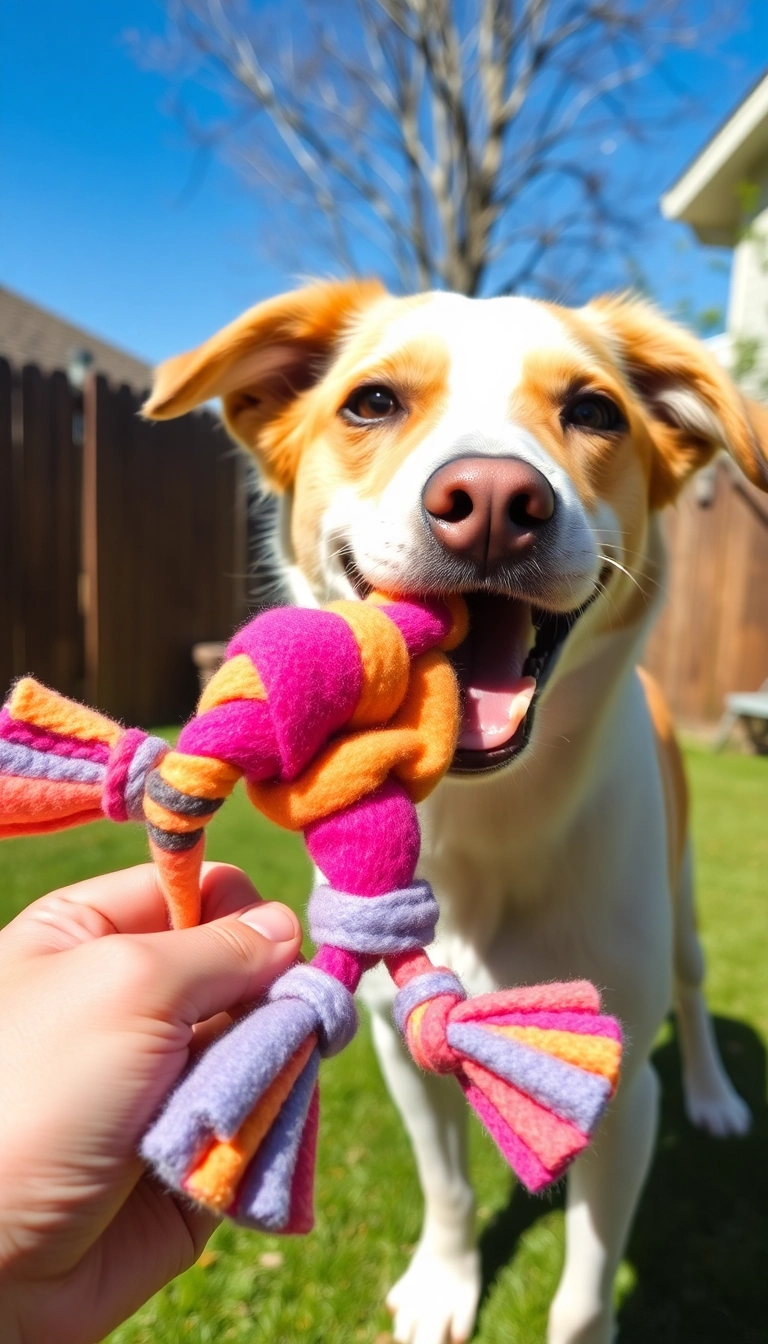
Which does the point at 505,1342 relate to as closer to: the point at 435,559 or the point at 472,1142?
the point at 472,1142

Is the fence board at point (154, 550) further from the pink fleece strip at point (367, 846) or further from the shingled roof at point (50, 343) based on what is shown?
the shingled roof at point (50, 343)

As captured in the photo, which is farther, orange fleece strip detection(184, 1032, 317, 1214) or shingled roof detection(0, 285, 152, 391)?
shingled roof detection(0, 285, 152, 391)

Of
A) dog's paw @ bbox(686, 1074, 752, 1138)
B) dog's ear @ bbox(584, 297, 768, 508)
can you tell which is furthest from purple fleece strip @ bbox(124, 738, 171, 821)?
dog's paw @ bbox(686, 1074, 752, 1138)

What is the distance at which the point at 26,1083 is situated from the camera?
2.85ft

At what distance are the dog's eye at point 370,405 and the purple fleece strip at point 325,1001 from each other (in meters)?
1.26

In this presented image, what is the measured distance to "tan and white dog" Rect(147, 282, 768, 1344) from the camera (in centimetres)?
136

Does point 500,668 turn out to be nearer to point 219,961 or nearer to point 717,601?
point 219,961

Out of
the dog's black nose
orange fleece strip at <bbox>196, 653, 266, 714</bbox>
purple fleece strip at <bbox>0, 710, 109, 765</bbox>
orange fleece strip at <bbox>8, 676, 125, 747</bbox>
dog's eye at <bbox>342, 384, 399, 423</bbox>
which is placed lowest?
purple fleece strip at <bbox>0, 710, 109, 765</bbox>

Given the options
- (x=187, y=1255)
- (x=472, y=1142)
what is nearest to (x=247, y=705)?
(x=187, y=1255)

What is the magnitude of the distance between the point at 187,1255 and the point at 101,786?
2.27 feet

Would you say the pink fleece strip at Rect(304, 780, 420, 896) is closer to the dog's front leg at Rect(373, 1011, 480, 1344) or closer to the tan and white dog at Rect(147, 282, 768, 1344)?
the tan and white dog at Rect(147, 282, 768, 1344)

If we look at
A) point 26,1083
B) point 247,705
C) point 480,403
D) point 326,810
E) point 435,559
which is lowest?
point 26,1083

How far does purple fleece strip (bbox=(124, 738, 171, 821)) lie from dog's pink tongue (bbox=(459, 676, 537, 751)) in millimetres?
487

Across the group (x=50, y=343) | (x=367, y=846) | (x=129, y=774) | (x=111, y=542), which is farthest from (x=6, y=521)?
(x=50, y=343)
